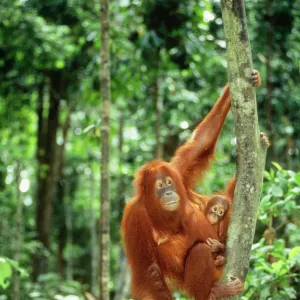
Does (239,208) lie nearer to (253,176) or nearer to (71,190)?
(253,176)

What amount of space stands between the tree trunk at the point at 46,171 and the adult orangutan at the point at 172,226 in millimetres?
6052

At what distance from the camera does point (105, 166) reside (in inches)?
179

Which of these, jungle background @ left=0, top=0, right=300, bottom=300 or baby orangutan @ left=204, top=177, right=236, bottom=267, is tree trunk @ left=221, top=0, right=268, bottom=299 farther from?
baby orangutan @ left=204, top=177, right=236, bottom=267

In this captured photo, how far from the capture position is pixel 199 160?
360 cm

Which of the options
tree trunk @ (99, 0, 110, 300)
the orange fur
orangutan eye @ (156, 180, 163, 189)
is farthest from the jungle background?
orangutan eye @ (156, 180, 163, 189)

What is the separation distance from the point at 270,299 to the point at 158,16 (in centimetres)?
325

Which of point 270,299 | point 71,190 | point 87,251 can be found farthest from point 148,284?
point 87,251

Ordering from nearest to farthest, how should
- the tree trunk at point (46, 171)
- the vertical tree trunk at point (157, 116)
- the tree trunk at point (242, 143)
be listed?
1. the tree trunk at point (242, 143)
2. the vertical tree trunk at point (157, 116)
3. the tree trunk at point (46, 171)

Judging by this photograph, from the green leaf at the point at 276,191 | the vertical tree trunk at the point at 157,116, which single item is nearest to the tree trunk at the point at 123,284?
the vertical tree trunk at the point at 157,116

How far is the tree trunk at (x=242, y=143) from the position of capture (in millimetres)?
2459

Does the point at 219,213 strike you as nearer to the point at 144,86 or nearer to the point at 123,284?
the point at 123,284

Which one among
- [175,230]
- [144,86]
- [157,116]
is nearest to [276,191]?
[175,230]

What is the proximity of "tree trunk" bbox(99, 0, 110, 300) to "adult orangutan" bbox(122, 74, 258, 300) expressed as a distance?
950 millimetres

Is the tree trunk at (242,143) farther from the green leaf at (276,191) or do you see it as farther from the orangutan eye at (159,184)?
the orangutan eye at (159,184)
